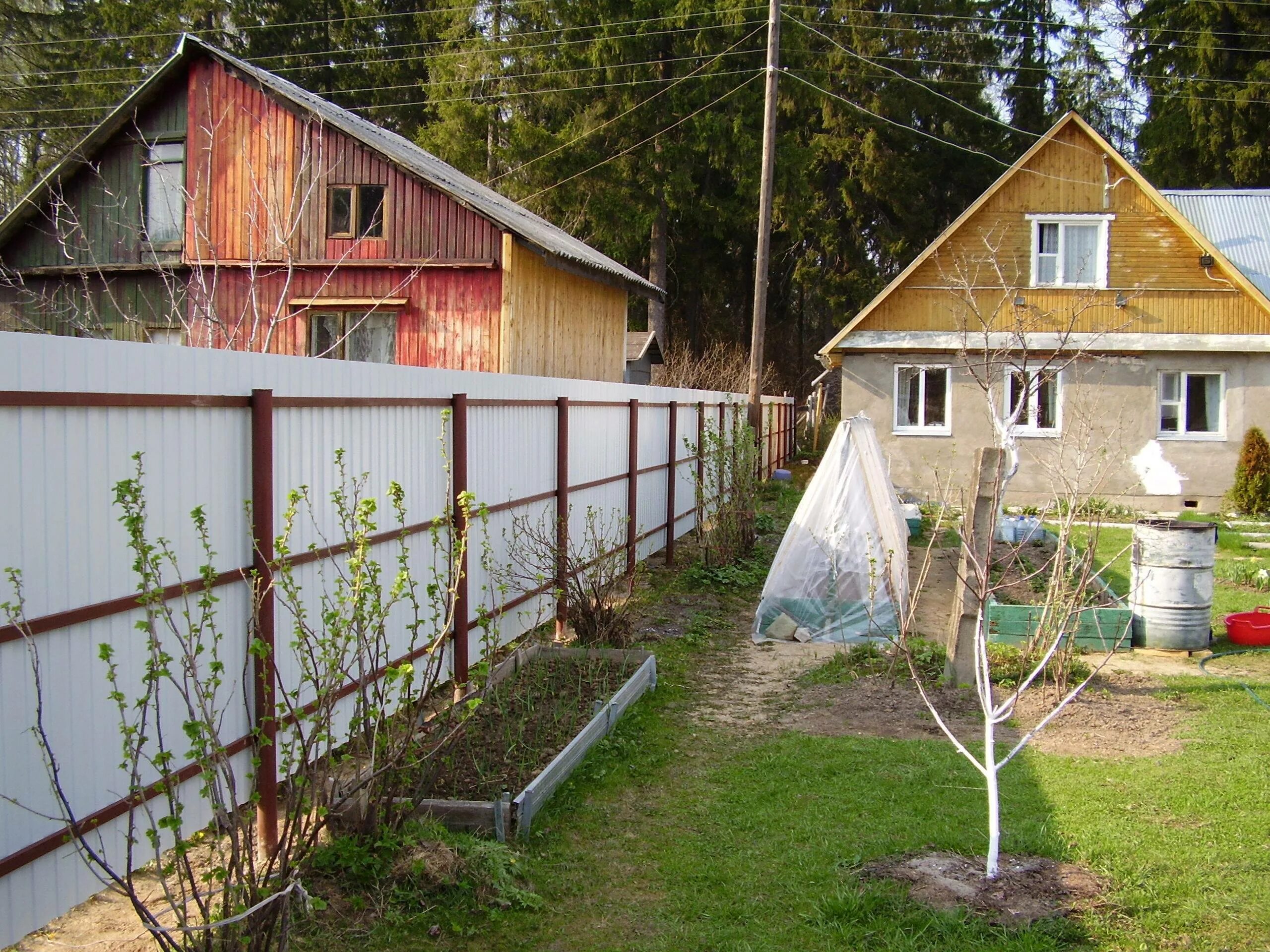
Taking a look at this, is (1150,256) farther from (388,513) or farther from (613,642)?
(388,513)

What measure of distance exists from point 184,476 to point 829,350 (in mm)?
17151

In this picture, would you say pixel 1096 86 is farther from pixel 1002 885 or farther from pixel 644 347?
pixel 1002 885

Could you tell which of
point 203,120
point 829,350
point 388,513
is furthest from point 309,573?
point 829,350

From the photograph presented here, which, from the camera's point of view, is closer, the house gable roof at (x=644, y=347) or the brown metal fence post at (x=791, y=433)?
the brown metal fence post at (x=791, y=433)

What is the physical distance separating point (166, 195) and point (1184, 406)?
56.8 ft

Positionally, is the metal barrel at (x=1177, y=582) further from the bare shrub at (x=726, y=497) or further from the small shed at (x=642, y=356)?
the small shed at (x=642, y=356)

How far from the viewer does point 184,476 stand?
4.12m

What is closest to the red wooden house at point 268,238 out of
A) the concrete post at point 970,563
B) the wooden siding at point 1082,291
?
the wooden siding at point 1082,291

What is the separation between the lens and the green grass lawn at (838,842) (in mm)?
4055

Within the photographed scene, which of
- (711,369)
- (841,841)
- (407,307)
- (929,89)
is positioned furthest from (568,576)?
(929,89)

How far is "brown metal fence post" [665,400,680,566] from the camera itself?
42.4 feet

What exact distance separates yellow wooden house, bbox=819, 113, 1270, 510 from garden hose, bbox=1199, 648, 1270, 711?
10202 millimetres

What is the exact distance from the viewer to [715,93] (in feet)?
107

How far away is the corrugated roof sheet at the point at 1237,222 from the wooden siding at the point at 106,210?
18.7 m
